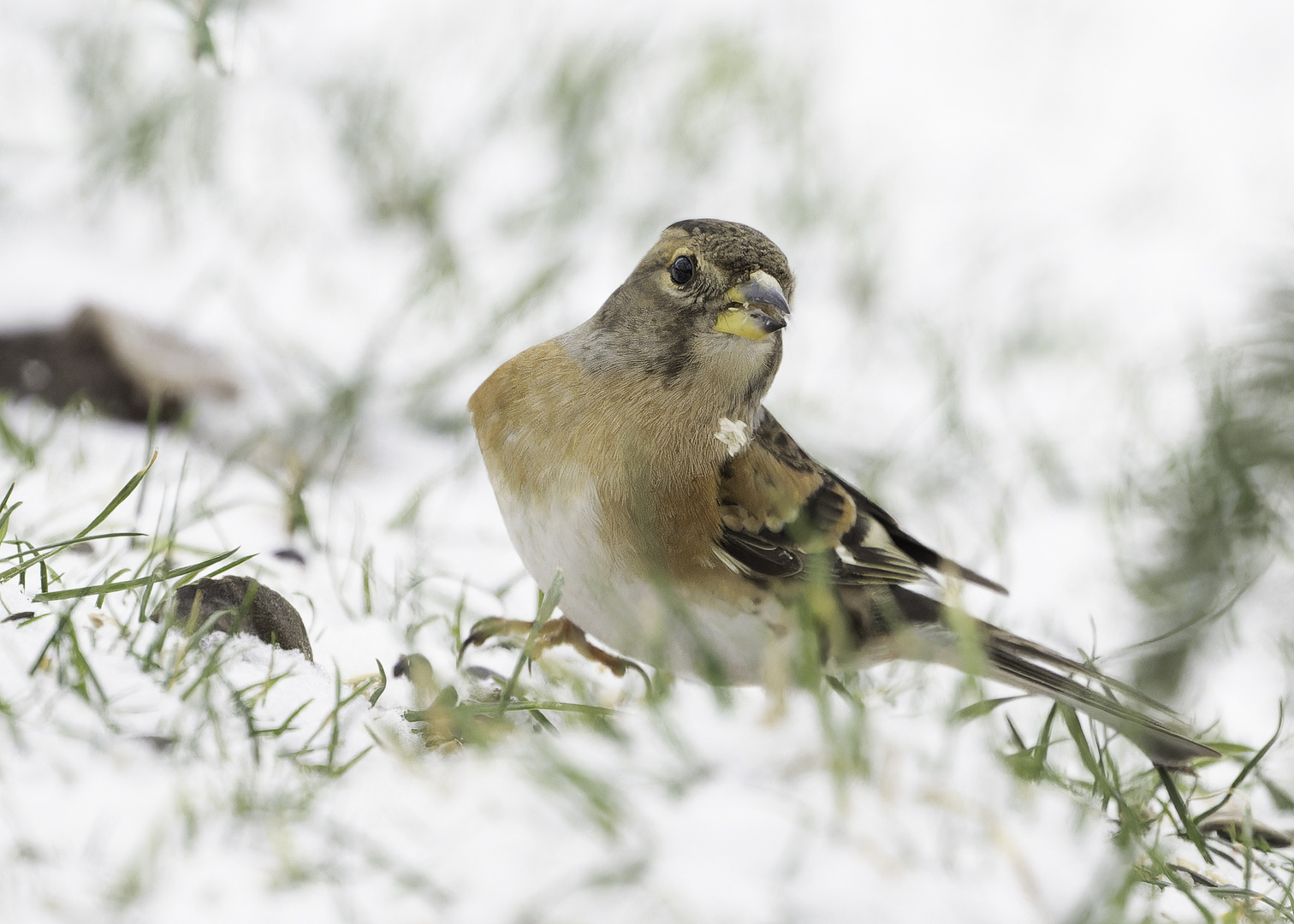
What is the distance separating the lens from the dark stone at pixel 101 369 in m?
3.29

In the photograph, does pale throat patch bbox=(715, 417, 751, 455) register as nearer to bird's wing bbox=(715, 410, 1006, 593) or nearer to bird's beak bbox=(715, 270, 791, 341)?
bird's wing bbox=(715, 410, 1006, 593)

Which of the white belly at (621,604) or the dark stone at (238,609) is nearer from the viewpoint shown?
the dark stone at (238,609)

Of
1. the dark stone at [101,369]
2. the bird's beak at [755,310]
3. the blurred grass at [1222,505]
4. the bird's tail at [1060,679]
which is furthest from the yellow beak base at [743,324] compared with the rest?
the dark stone at [101,369]

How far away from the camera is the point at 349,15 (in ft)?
17.0

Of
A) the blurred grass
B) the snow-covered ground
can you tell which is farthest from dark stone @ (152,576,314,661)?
the blurred grass

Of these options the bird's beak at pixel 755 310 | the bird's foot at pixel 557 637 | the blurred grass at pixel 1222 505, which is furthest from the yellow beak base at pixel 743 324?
the blurred grass at pixel 1222 505

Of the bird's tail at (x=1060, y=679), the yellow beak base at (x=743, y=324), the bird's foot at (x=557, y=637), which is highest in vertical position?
the yellow beak base at (x=743, y=324)

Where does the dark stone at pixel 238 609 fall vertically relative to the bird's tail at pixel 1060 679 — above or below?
below

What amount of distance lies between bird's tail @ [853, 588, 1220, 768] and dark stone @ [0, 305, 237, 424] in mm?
2172

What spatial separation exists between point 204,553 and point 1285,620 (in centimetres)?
233

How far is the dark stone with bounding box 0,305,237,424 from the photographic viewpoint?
3.29 metres

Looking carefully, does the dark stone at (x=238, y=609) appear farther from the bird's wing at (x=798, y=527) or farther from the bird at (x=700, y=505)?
the bird's wing at (x=798, y=527)

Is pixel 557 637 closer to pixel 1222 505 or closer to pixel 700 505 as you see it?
pixel 700 505

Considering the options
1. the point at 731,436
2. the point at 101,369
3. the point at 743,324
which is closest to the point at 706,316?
the point at 743,324
